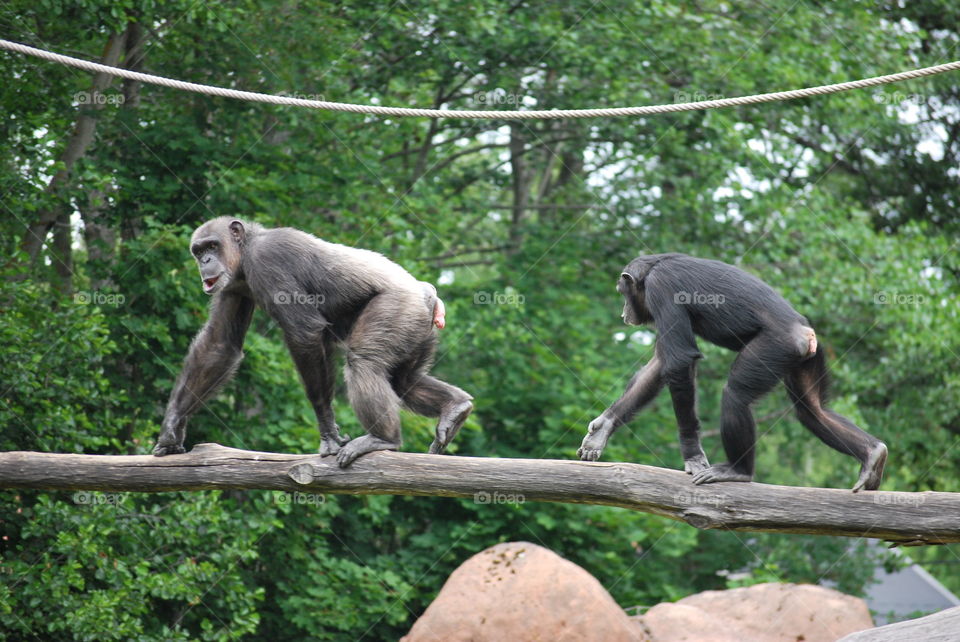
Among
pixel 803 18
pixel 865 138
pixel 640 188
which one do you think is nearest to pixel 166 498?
pixel 640 188

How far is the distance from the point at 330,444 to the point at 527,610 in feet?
15.4

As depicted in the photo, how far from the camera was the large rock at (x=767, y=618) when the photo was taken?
10.9 meters

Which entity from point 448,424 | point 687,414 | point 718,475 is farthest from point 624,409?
point 448,424

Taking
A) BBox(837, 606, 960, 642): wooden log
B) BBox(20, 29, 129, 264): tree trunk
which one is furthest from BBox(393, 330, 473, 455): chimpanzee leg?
BBox(20, 29, 129, 264): tree trunk

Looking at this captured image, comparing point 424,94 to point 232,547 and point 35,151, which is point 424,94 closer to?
point 35,151

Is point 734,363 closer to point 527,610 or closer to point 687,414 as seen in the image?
point 687,414

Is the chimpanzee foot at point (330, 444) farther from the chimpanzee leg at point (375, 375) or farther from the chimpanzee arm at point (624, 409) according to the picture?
the chimpanzee arm at point (624, 409)

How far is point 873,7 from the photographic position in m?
16.6

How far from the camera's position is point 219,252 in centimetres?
716

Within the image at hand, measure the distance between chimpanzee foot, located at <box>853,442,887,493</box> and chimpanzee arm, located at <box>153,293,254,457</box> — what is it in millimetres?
4334

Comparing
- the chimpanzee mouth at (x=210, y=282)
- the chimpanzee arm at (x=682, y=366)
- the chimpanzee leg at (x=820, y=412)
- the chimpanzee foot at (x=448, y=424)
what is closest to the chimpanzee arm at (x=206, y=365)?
the chimpanzee mouth at (x=210, y=282)

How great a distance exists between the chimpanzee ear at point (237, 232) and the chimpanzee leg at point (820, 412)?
394 cm

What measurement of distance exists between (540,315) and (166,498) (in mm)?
6020

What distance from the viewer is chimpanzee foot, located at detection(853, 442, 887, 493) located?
632 cm
